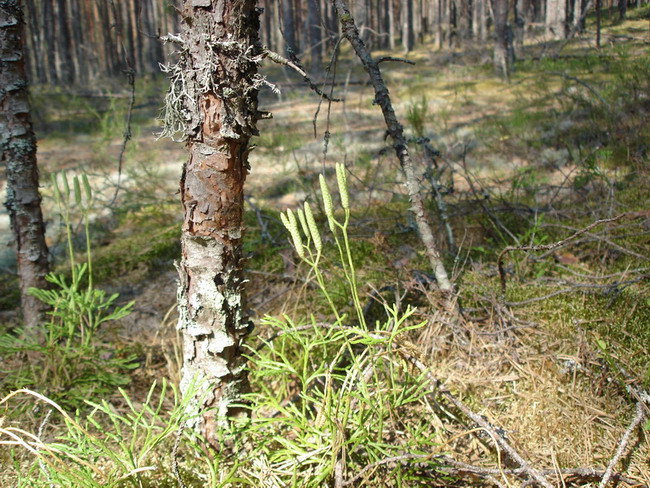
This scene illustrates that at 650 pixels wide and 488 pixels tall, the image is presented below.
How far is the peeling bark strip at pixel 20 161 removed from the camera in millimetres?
2385

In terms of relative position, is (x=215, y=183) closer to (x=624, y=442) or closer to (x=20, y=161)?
(x=20, y=161)

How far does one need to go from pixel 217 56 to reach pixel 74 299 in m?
1.44

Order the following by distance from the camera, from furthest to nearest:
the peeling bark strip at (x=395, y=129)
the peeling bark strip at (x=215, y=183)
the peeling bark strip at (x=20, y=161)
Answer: the peeling bark strip at (x=20, y=161), the peeling bark strip at (x=395, y=129), the peeling bark strip at (x=215, y=183)

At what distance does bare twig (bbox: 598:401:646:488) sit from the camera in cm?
153

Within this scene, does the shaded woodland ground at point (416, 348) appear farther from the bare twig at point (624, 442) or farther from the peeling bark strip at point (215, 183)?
the peeling bark strip at point (215, 183)

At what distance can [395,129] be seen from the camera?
2.21 m

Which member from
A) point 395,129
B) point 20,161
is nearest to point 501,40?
point 395,129

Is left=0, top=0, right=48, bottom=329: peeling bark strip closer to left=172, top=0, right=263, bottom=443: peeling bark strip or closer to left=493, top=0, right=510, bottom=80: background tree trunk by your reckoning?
left=172, top=0, right=263, bottom=443: peeling bark strip

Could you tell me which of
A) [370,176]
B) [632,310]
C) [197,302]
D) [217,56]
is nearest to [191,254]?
[197,302]

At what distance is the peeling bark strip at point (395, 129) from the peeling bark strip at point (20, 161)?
1509 mm

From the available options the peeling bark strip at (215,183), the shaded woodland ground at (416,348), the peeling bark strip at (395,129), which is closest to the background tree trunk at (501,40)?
the shaded woodland ground at (416,348)

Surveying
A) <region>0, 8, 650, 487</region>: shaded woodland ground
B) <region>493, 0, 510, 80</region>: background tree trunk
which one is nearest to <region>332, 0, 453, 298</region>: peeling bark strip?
<region>0, 8, 650, 487</region>: shaded woodland ground

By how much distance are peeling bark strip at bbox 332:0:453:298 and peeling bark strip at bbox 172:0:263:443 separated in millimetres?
471

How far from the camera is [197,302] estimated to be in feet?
6.24
